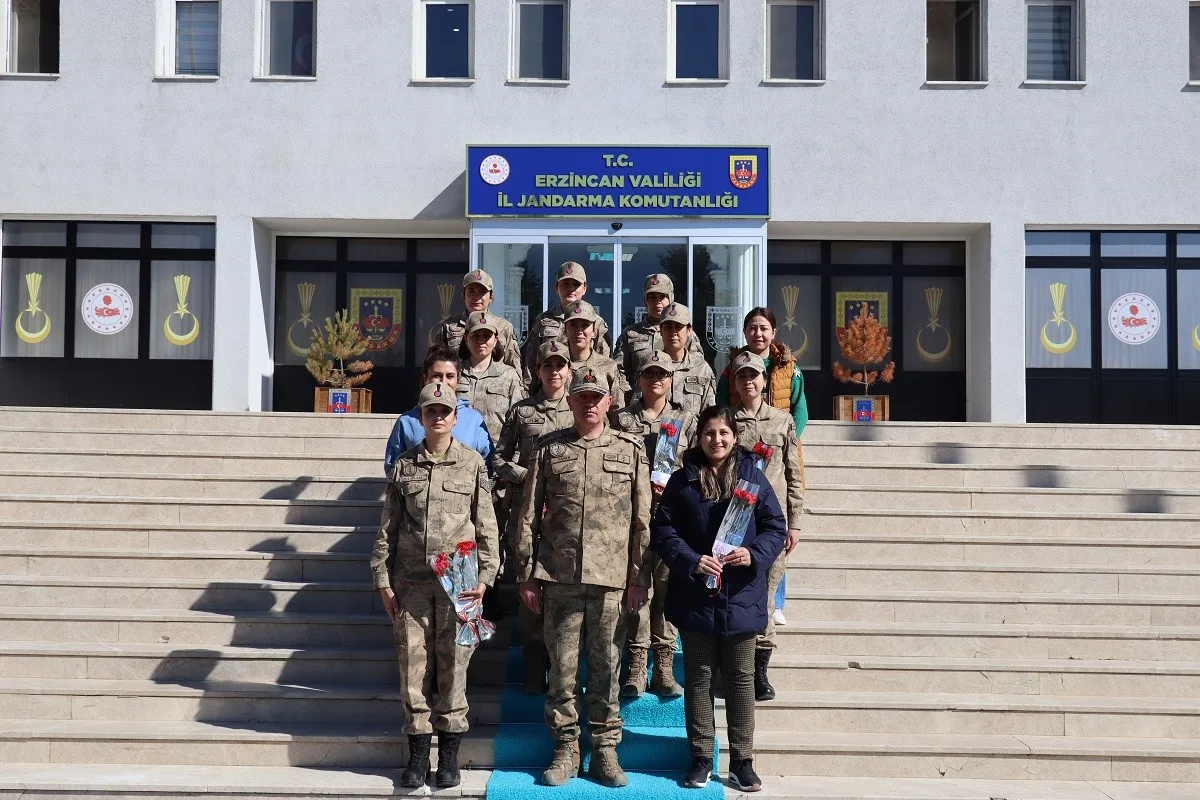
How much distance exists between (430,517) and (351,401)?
9.21m

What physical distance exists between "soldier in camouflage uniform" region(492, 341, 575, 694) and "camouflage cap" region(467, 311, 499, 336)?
689 millimetres

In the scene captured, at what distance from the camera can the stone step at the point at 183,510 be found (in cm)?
897

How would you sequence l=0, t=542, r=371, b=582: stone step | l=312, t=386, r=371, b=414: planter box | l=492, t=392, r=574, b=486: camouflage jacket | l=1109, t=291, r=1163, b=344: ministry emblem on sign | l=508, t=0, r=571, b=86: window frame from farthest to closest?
l=1109, t=291, r=1163, b=344: ministry emblem on sign, l=508, t=0, r=571, b=86: window frame, l=312, t=386, r=371, b=414: planter box, l=0, t=542, r=371, b=582: stone step, l=492, t=392, r=574, b=486: camouflage jacket

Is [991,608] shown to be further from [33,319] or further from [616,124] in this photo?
[33,319]

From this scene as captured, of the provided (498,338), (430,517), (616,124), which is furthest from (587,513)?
(616,124)

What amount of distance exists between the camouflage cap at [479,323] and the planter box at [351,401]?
7350 millimetres

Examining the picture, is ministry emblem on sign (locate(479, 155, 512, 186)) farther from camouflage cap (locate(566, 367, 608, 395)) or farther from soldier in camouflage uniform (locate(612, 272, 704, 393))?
camouflage cap (locate(566, 367, 608, 395))

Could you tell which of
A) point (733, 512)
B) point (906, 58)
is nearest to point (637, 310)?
point (906, 58)

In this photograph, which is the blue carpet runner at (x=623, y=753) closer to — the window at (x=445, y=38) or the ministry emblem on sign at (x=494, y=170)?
the ministry emblem on sign at (x=494, y=170)

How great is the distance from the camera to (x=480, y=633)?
6246 mm

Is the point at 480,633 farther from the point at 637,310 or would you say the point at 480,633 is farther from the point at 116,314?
the point at 116,314

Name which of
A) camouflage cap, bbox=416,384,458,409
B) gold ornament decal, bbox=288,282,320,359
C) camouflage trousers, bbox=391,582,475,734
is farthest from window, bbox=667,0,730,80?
camouflage trousers, bbox=391,582,475,734

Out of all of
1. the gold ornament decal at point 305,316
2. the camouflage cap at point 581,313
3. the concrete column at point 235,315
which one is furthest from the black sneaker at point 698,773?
the gold ornament decal at point 305,316

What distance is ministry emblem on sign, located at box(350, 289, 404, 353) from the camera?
16.2m
